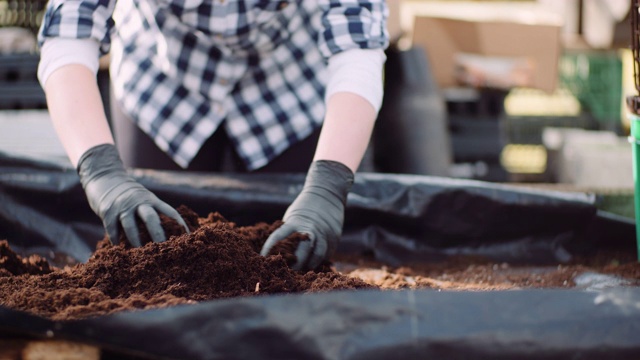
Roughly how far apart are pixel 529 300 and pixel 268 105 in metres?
0.84

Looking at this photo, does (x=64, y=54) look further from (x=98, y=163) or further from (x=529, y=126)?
(x=529, y=126)

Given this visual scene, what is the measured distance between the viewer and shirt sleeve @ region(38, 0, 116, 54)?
3.47 ft

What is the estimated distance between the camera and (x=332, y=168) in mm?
1025

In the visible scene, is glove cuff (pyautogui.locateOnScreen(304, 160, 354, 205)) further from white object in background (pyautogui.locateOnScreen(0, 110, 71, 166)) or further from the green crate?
the green crate

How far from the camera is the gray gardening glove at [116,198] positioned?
2.98 ft

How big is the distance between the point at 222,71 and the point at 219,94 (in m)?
0.05

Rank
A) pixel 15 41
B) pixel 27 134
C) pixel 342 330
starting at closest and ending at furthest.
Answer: pixel 342 330 → pixel 27 134 → pixel 15 41

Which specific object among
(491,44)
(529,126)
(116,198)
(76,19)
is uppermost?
(76,19)

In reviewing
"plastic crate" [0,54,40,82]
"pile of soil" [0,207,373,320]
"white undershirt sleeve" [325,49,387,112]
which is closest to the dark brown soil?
"pile of soil" [0,207,373,320]

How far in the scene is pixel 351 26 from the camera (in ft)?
3.58

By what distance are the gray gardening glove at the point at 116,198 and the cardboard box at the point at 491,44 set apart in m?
1.47

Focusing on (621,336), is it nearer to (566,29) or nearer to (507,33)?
(507,33)

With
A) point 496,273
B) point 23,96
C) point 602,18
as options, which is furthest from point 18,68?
point 602,18

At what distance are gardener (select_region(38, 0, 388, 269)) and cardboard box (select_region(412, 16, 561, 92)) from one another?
1009mm
